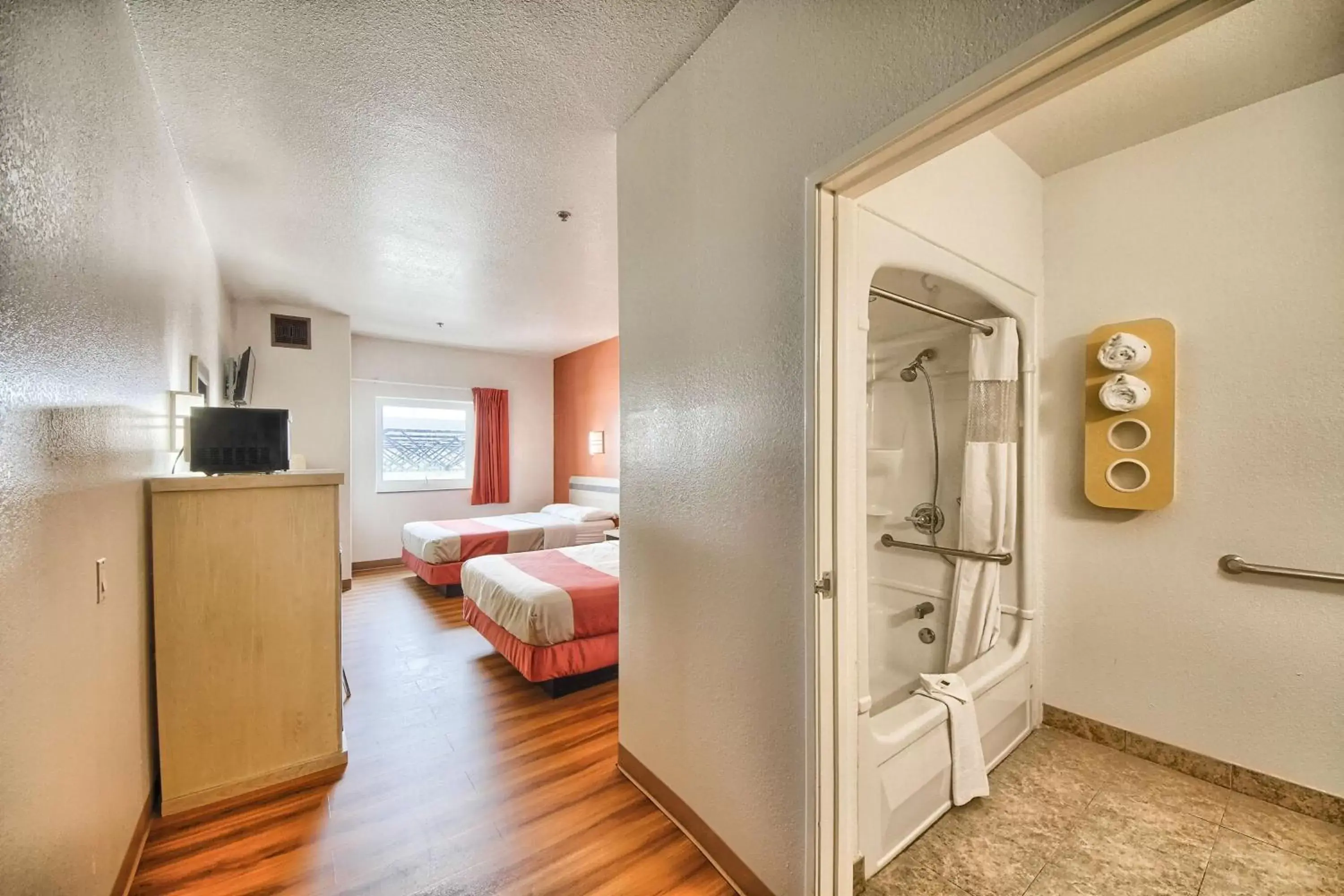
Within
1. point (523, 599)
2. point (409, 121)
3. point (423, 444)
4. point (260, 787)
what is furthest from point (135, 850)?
point (423, 444)

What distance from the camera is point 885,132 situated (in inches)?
43.7

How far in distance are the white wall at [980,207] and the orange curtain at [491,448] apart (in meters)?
5.62

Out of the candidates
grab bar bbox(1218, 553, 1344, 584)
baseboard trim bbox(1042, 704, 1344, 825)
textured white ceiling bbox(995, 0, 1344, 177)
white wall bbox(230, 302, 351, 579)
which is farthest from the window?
grab bar bbox(1218, 553, 1344, 584)

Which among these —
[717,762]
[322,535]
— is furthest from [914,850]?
[322,535]

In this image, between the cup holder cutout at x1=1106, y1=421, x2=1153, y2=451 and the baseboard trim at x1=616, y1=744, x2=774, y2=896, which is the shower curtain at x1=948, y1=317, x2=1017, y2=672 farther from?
the baseboard trim at x1=616, y1=744, x2=774, y2=896

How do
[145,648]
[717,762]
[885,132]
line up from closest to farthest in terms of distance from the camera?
[885,132] → [717,762] → [145,648]

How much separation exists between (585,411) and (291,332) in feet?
9.76

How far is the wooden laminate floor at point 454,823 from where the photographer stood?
153 centimetres

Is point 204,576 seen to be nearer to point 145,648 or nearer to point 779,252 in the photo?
point 145,648

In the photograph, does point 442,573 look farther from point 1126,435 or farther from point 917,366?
point 1126,435

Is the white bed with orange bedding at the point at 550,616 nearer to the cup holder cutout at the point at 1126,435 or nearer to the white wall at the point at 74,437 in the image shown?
the white wall at the point at 74,437

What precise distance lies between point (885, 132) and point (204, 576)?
261 cm

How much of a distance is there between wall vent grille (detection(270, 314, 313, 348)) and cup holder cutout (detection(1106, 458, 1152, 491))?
5.87 m

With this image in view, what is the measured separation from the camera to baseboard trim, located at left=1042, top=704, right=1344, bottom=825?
1.74 metres
